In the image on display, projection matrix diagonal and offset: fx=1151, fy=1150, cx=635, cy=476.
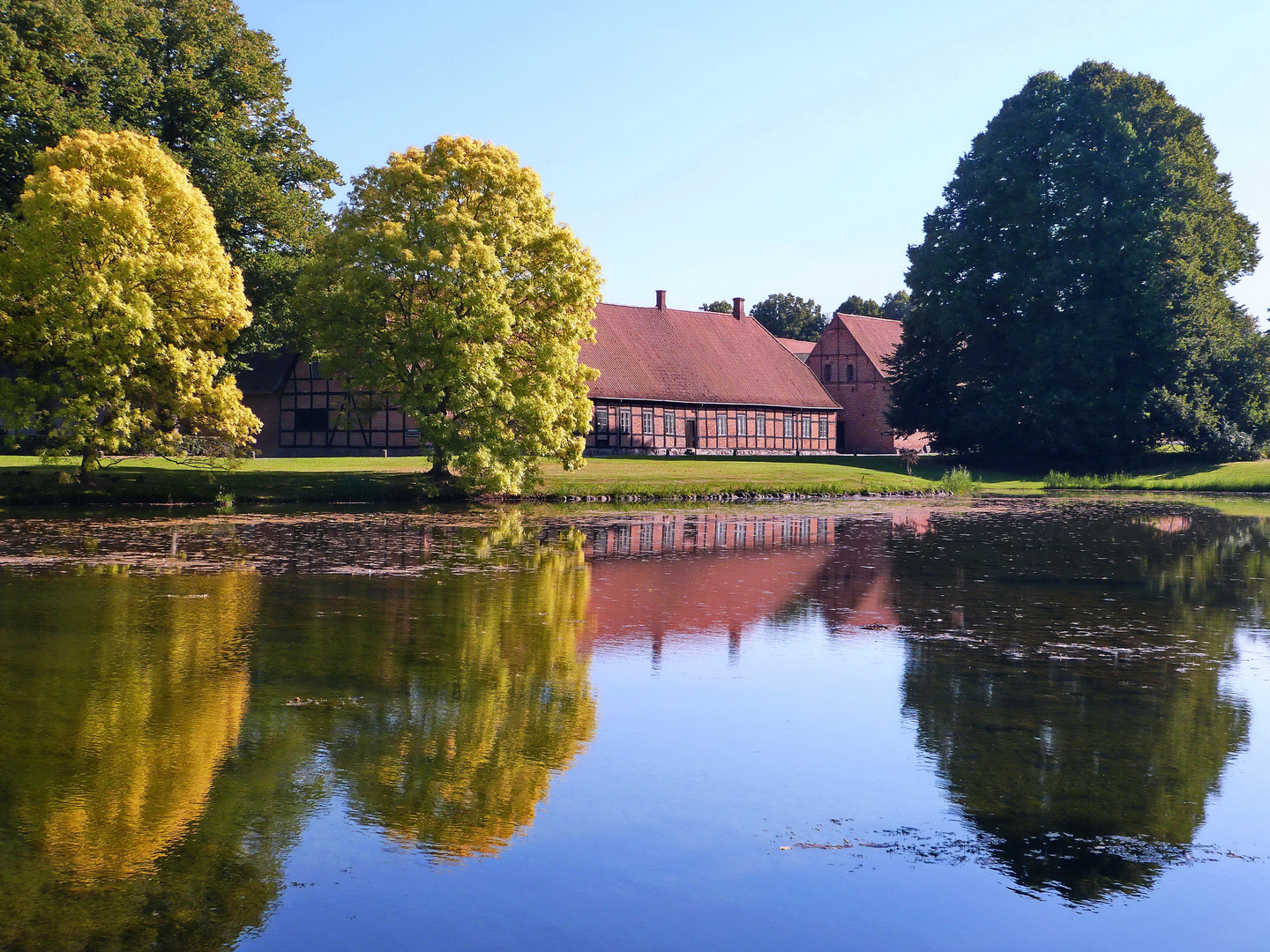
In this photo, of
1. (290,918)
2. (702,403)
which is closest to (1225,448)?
(702,403)

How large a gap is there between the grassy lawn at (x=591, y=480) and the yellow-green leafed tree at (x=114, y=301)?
110 cm

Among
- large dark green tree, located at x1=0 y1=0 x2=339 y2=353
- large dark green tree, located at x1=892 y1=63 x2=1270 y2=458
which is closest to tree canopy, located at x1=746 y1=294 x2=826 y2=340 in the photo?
large dark green tree, located at x1=892 y1=63 x2=1270 y2=458

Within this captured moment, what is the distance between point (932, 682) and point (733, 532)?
14.2 m

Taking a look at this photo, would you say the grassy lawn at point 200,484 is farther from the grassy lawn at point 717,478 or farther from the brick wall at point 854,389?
the brick wall at point 854,389

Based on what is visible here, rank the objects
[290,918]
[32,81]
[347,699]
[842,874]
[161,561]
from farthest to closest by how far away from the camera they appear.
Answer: [32,81] < [161,561] < [347,699] < [842,874] < [290,918]

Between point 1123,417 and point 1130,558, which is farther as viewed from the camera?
point 1123,417

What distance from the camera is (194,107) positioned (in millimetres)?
40906

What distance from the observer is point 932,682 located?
9.00 m

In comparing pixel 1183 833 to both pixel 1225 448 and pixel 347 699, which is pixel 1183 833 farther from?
pixel 1225 448

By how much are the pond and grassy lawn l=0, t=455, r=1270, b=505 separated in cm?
1651

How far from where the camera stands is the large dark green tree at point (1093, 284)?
46.1m

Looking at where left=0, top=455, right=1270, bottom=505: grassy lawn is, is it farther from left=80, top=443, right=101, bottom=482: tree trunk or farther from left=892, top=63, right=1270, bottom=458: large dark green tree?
left=892, top=63, right=1270, bottom=458: large dark green tree

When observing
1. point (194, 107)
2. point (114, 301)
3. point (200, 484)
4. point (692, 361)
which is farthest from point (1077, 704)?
point (692, 361)

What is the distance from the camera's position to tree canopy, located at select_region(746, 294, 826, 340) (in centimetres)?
10512
